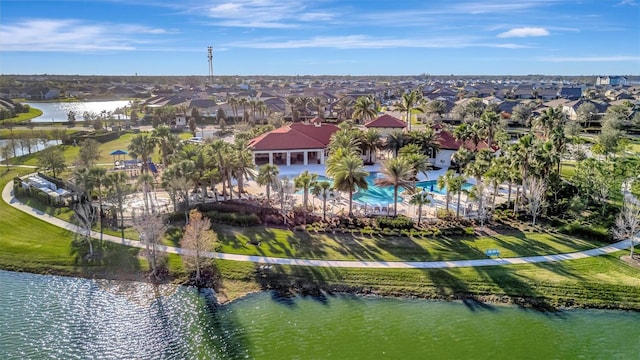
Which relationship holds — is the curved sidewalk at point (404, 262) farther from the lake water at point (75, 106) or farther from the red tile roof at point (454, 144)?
the lake water at point (75, 106)

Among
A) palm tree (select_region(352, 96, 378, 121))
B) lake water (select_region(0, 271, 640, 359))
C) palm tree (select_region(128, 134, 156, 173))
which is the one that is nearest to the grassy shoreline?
lake water (select_region(0, 271, 640, 359))

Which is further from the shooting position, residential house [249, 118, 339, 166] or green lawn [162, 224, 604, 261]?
residential house [249, 118, 339, 166]

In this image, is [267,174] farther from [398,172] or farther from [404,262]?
[404,262]

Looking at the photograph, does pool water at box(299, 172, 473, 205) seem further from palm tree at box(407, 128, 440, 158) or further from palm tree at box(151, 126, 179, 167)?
palm tree at box(151, 126, 179, 167)

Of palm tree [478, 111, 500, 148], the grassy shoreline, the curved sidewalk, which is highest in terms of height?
palm tree [478, 111, 500, 148]

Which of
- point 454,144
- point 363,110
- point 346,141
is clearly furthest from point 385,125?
point 346,141

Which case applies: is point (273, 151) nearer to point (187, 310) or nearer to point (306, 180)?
point (306, 180)

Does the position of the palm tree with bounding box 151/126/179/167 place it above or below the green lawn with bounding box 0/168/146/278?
above
